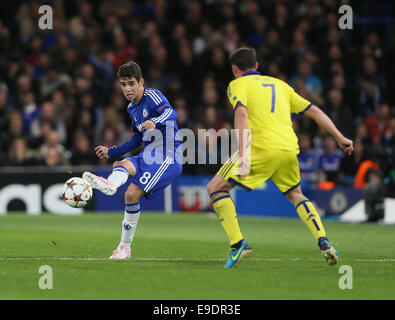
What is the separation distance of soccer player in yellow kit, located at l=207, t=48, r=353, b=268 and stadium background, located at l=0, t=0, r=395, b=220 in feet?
27.2

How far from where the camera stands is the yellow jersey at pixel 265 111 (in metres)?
8.34

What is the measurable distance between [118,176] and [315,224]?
7.06 ft

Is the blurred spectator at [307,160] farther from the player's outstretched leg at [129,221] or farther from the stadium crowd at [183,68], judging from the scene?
the player's outstretched leg at [129,221]

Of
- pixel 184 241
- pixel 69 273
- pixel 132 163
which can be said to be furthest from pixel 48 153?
pixel 69 273

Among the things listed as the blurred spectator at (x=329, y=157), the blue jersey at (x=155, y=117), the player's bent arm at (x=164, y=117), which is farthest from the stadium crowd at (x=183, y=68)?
the player's bent arm at (x=164, y=117)

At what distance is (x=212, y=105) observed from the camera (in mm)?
19375

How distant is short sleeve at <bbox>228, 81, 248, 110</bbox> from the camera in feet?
26.7

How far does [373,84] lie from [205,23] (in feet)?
14.5

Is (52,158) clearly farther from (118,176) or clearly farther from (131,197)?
(118,176)

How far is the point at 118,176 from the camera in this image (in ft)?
29.6

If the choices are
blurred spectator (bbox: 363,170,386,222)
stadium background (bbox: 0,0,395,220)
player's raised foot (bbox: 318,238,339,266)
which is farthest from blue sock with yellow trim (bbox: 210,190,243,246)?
stadium background (bbox: 0,0,395,220)

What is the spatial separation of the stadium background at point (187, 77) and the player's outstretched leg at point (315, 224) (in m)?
8.15

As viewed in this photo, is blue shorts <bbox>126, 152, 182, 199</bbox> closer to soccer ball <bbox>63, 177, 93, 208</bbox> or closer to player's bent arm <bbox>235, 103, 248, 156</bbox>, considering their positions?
soccer ball <bbox>63, 177, 93, 208</bbox>
